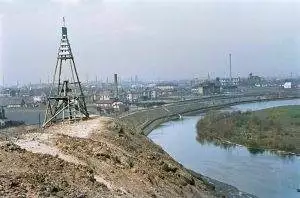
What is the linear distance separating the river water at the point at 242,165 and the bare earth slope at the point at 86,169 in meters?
5.98

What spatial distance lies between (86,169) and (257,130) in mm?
27973

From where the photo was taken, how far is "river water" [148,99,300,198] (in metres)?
17.3

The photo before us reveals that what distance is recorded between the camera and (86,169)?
8773 mm

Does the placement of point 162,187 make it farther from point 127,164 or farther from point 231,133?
point 231,133

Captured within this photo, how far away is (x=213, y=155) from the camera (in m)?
26.4

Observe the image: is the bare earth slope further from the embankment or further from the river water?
the embankment

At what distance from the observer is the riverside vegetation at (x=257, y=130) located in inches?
1156

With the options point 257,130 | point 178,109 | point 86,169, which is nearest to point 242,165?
point 257,130

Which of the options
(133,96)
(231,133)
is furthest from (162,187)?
(133,96)

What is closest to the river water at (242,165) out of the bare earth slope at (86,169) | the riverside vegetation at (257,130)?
the riverside vegetation at (257,130)

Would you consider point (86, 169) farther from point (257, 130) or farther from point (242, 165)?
point (257, 130)

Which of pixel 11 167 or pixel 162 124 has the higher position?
pixel 11 167

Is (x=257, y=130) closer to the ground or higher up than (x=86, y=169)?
closer to the ground

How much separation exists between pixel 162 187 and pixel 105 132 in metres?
3.60
